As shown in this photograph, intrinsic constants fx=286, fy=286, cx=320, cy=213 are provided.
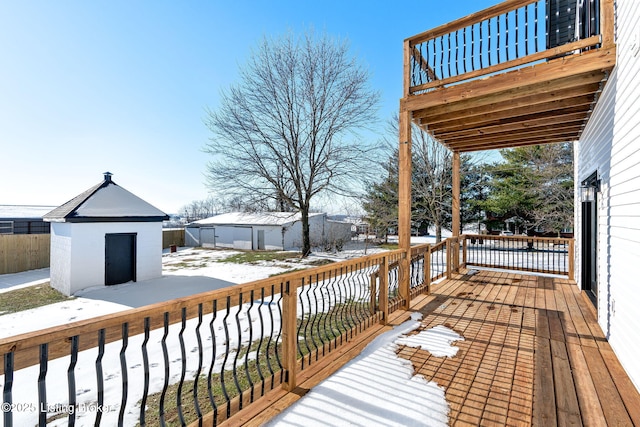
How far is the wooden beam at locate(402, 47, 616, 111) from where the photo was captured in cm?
285

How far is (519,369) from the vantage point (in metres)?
2.62

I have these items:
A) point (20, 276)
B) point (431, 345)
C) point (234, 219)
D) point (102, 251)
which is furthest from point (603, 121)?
point (234, 219)

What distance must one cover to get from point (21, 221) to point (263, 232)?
525 inches

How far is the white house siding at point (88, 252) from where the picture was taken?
8.25 m

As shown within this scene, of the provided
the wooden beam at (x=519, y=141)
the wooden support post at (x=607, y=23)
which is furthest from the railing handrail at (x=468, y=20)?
the wooden beam at (x=519, y=141)

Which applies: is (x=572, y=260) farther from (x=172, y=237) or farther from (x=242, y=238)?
(x=172, y=237)

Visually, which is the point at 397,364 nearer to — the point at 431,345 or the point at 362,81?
the point at 431,345

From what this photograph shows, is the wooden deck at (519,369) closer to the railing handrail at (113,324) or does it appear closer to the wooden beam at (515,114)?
the railing handrail at (113,324)

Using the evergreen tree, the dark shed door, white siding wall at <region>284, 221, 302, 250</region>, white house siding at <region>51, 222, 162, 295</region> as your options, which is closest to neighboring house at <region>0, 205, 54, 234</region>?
white house siding at <region>51, 222, 162, 295</region>

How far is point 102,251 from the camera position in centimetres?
877

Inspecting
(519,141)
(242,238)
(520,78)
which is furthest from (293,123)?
(520,78)

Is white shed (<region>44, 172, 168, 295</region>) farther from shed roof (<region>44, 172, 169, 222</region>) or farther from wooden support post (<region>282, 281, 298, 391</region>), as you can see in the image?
wooden support post (<region>282, 281, 298, 391</region>)

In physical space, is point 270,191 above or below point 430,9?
below

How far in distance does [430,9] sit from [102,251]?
1150 centimetres
